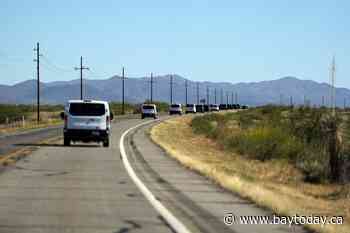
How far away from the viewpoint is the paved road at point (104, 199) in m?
12.8

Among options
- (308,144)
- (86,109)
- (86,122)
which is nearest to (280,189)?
(86,122)

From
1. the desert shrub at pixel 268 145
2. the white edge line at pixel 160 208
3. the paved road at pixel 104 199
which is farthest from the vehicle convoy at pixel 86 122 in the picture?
the white edge line at pixel 160 208

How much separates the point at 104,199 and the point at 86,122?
19.9 metres

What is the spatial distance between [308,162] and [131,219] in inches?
877

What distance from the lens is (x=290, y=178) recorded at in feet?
103

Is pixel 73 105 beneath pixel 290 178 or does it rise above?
above

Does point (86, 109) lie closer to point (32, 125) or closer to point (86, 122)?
point (86, 122)

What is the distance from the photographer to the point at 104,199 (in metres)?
16.5

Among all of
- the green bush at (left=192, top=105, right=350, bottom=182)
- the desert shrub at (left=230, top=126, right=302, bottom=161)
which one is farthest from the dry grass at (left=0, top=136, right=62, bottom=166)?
the desert shrub at (left=230, top=126, right=302, bottom=161)

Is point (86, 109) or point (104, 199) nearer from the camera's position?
point (104, 199)

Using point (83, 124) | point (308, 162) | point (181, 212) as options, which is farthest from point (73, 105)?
point (181, 212)

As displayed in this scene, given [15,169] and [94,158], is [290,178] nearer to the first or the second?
[94,158]

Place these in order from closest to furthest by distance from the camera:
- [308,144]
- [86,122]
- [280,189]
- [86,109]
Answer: [280,189], [86,122], [86,109], [308,144]

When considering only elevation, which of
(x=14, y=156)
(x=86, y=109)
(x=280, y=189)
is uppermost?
(x=86, y=109)
